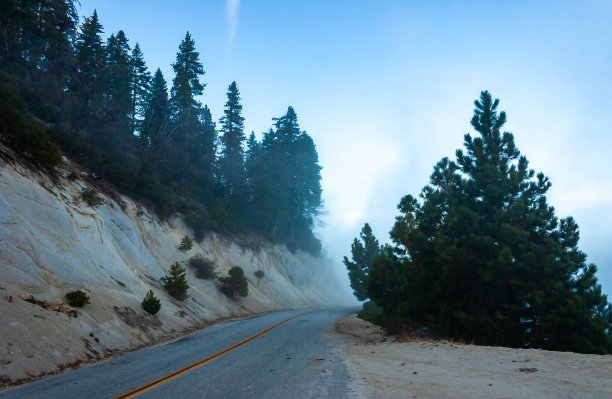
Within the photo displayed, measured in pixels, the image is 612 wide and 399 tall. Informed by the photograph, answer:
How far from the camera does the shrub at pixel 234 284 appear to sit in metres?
30.8

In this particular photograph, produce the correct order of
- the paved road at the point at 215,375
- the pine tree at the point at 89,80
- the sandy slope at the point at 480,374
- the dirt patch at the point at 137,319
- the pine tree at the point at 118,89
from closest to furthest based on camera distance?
the sandy slope at the point at 480,374 < the paved road at the point at 215,375 < the dirt patch at the point at 137,319 < the pine tree at the point at 89,80 < the pine tree at the point at 118,89

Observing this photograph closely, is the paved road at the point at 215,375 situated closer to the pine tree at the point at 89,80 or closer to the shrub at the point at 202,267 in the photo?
the shrub at the point at 202,267

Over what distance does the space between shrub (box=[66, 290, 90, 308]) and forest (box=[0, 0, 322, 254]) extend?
8.16 metres

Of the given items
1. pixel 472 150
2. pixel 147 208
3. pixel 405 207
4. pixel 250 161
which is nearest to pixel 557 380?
pixel 472 150

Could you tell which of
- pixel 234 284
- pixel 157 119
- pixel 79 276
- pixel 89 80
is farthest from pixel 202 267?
pixel 157 119

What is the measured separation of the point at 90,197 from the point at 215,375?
642 inches

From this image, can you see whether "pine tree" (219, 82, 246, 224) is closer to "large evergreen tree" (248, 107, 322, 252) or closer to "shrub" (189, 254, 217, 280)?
"large evergreen tree" (248, 107, 322, 252)

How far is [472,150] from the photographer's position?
60.1 ft

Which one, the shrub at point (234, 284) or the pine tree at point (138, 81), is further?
the pine tree at point (138, 81)

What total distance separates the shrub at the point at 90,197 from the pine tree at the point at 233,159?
78.8 ft

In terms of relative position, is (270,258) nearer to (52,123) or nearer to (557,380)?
(52,123)

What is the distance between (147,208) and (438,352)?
24.5 meters

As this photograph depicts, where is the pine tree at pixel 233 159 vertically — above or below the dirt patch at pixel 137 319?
above

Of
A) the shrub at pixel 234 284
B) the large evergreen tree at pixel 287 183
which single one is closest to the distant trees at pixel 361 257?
the large evergreen tree at pixel 287 183
